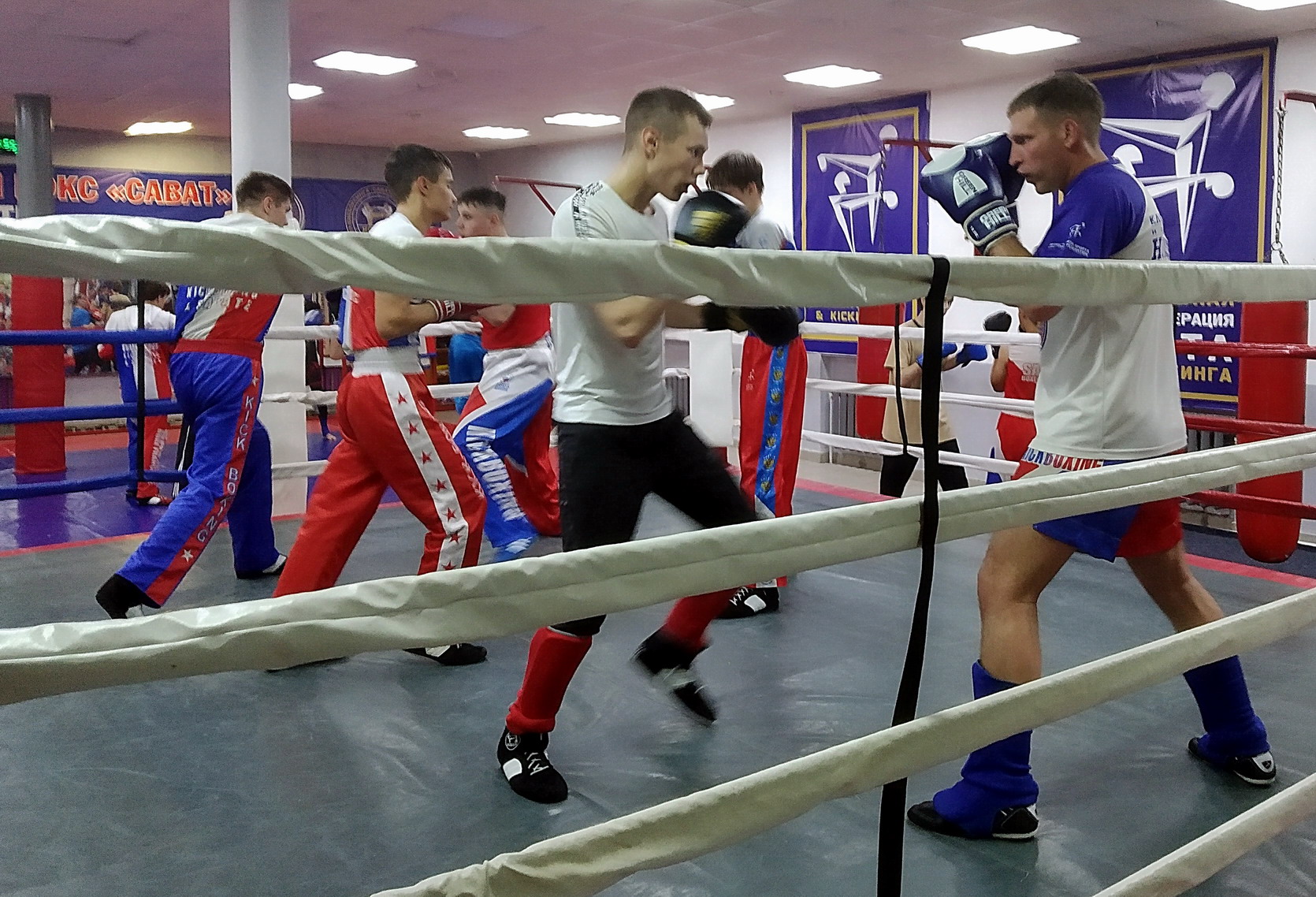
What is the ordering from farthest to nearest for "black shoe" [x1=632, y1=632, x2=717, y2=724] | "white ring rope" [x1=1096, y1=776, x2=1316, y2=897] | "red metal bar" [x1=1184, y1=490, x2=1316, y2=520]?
1. "red metal bar" [x1=1184, y1=490, x2=1316, y2=520]
2. "black shoe" [x1=632, y1=632, x2=717, y2=724]
3. "white ring rope" [x1=1096, y1=776, x2=1316, y2=897]

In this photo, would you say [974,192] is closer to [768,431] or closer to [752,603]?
[768,431]

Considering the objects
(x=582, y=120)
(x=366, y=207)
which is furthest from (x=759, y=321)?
(x=366, y=207)

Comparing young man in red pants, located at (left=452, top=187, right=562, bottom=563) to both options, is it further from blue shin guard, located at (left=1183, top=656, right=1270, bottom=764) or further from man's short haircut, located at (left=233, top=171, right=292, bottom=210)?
blue shin guard, located at (left=1183, top=656, right=1270, bottom=764)

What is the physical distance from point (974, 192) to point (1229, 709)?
107cm

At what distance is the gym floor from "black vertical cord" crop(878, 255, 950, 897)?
1.99ft

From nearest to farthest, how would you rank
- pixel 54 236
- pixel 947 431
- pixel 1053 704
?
pixel 54 236 → pixel 1053 704 → pixel 947 431

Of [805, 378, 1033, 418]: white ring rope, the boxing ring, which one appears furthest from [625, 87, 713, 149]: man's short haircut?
[805, 378, 1033, 418]: white ring rope

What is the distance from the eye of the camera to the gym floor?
1760mm

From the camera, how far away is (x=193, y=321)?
334 cm

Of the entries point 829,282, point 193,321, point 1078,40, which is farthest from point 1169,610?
point 1078,40

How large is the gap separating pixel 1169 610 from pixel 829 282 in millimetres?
1384

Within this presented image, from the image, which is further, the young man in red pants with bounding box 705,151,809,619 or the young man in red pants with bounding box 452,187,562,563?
the young man in red pants with bounding box 452,187,562,563

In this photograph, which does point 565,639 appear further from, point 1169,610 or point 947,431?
point 947,431

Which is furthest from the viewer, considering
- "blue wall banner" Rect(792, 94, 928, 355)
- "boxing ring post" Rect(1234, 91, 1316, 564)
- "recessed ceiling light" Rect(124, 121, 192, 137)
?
"recessed ceiling light" Rect(124, 121, 192, 137)
